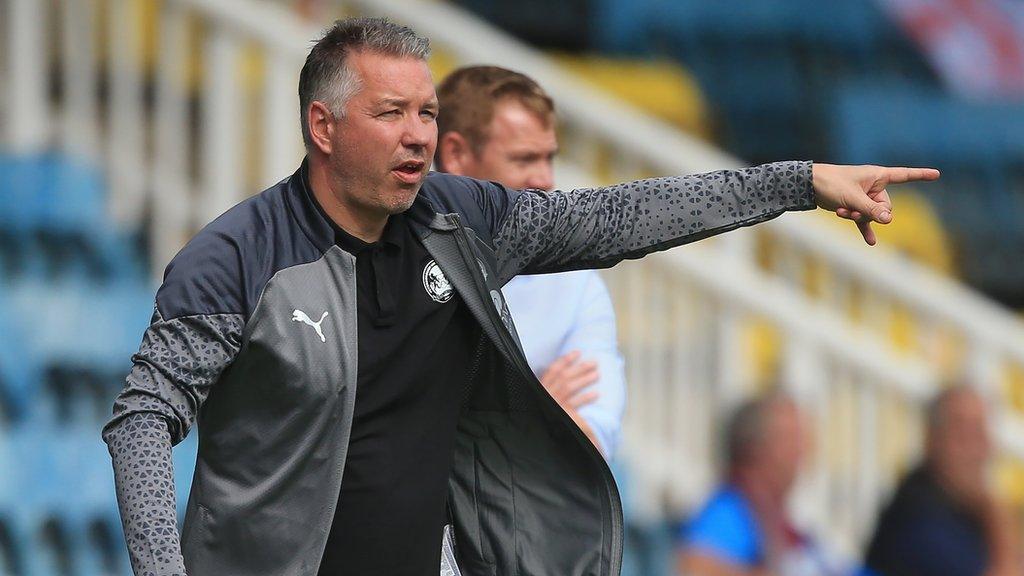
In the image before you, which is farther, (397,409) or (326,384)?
(397,409)

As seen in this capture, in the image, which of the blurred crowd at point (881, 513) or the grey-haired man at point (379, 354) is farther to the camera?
the blurred crowd at point (881, 513)

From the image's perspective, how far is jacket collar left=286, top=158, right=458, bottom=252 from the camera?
9.60 feet

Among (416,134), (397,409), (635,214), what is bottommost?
(397,409)

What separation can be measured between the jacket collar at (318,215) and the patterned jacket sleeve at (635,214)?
4.6 inches

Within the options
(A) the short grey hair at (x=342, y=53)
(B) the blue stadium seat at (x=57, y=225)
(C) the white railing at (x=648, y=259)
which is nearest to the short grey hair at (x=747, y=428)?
(C) the white railing at (x=648, y=259)

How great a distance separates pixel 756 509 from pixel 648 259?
102cm

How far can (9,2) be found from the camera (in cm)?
623

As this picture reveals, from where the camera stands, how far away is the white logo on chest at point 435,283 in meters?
3.01

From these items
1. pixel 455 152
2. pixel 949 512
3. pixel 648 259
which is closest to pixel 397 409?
pixel 455 152

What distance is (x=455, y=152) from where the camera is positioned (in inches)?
160

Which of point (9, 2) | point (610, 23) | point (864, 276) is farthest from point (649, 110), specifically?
point (9, 2)

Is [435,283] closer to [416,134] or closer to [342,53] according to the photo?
[416,134]

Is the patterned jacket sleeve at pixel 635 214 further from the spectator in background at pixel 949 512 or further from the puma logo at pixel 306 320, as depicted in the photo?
the spectator in background at pixel 949 512

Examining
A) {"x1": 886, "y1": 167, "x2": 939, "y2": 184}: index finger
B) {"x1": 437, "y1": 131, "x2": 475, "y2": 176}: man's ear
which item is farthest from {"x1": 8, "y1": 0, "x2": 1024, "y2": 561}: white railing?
{"x1": 886, "y1": 167, "x2": 939, "y2": 184}: index finger
